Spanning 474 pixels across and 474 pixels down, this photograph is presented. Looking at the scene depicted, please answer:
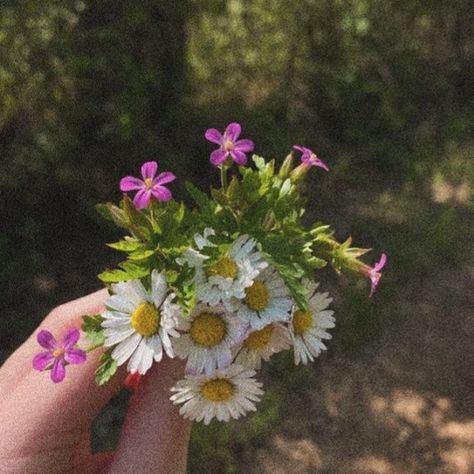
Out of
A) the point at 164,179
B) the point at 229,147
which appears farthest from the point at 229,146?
the point at 164,179

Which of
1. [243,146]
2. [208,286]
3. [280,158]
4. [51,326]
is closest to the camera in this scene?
Answer: [208,286]

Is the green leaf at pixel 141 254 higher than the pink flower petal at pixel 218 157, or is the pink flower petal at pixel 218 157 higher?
the pink flower petal at pixel 218 157

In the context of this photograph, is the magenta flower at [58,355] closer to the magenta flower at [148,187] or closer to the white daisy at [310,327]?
the magenta flower at [148,187]

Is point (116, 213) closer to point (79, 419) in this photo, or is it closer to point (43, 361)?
point (43, 361)

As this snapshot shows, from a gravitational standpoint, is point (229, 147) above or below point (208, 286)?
above

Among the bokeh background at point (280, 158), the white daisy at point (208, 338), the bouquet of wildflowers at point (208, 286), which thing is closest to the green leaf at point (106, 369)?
the bouquet of wildflowers at point (208, 286)

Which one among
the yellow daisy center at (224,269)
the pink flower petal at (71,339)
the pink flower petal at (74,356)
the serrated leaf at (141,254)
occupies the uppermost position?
the serrated leaf at (141,254)

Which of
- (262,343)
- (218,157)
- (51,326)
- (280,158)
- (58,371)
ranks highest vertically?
(280,158)
